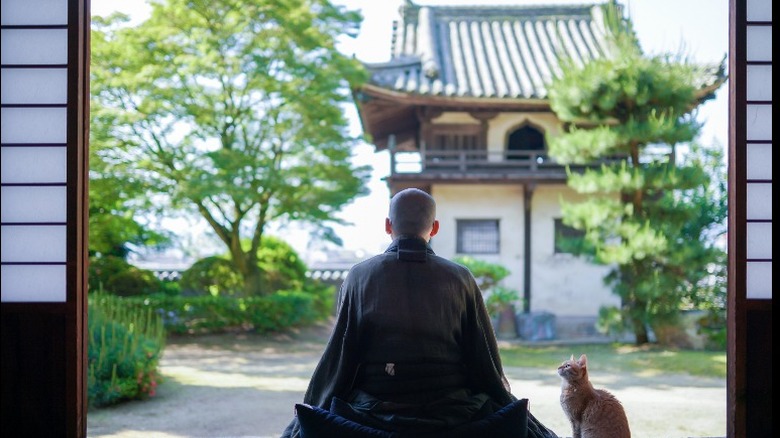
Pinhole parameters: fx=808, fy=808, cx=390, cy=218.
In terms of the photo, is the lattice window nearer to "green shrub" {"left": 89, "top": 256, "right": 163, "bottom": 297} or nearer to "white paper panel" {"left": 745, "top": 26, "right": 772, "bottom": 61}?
"green shrub" {"left": 89, "top": 256, "right": 163, "bottom": 297}

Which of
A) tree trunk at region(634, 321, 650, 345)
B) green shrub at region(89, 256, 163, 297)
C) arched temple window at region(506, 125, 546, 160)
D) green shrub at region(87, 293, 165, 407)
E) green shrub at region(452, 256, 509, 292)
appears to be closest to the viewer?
green shrub at region(87, 293, 165, 407)

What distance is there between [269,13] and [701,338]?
7.37 meters

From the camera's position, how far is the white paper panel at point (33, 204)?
321 centimetres

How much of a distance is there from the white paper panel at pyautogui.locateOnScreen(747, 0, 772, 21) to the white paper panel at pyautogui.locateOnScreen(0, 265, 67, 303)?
9.69 feet

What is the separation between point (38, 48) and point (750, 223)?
297 centimetres

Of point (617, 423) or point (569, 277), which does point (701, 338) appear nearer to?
point (569, 277)

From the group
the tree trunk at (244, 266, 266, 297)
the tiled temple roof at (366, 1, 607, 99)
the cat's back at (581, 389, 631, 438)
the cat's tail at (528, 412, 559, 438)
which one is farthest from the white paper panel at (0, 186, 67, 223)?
the tree trunk at (244, 266, 266, 297)

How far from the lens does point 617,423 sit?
2.80m

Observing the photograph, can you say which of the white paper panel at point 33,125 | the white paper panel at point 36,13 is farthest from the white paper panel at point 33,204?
the white paper panel at point 36,13

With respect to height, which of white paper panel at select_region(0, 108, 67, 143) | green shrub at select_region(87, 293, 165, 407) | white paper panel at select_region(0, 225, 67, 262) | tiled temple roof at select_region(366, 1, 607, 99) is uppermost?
tiled temple roof at select_region(366, 1, 607, 99)

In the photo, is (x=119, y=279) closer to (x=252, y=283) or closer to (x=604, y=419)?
(x=252, y=283)

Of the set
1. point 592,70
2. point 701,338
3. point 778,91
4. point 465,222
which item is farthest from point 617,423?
point 465,222

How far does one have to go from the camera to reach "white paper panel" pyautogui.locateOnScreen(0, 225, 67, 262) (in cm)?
320

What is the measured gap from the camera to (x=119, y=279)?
12609 millimetres
